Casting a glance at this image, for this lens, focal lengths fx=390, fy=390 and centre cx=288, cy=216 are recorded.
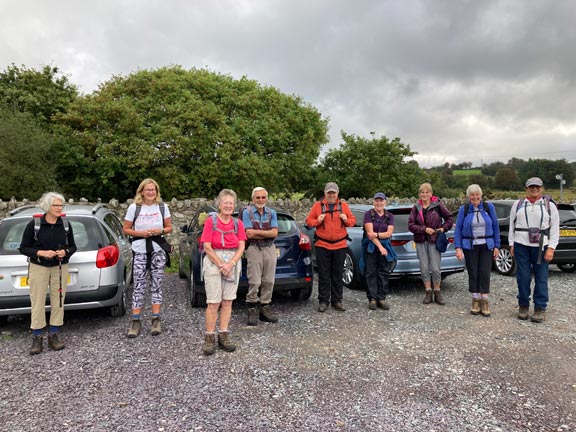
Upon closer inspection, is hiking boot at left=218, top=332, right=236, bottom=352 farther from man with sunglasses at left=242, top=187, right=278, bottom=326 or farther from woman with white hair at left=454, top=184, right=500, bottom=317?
woman with white hair at left=454, top=184, right=500, bottom=317

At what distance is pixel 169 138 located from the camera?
17.4 meters

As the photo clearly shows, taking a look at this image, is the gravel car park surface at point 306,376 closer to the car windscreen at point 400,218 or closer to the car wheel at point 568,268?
the car windscreen at point 400,218

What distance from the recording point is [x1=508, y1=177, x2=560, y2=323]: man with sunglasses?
5.23m

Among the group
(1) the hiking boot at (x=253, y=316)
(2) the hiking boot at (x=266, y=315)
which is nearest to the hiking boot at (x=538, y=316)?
(2) the hiking boot at (x=266, y=315)

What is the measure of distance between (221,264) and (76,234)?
2231 millimetres

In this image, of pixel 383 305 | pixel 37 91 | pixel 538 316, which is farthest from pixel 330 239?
pixel 37 91

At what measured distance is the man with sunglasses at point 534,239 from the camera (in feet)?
17.2

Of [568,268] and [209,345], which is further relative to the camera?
[568,268]

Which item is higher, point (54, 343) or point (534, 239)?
point (534, 239)

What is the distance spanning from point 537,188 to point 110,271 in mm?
5820

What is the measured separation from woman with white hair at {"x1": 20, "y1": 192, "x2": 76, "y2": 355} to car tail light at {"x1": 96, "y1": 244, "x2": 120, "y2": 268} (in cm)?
48

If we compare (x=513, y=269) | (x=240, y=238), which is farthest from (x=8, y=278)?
(x=513, y=269)

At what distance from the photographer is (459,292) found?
7.10m

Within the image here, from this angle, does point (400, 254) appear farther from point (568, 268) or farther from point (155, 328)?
point (568, 268)
